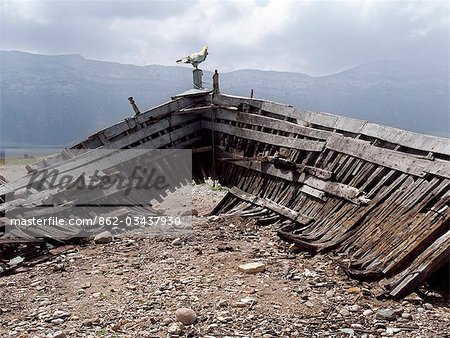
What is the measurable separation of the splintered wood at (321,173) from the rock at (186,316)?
8.89 feet

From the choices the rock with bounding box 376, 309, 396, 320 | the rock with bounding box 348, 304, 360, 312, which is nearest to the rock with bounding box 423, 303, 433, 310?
the rock with bounding box 376, 309, 396, 320

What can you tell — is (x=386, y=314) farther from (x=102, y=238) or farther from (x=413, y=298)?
(x=102, y=238)

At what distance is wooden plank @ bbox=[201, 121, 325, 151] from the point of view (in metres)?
10.6

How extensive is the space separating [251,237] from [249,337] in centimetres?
445

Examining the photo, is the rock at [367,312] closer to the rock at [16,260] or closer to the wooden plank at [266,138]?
the wooden plank at [266,138]

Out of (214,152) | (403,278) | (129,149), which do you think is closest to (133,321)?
(403,278)

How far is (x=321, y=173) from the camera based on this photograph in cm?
1003

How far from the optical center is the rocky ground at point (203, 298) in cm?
583

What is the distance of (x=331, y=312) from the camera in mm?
6180

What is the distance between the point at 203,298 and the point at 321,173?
447 cm

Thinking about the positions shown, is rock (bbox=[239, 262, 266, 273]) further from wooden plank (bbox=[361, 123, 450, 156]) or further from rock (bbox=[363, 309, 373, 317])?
wooden plank (bbox=[361, 123, 450, 156])

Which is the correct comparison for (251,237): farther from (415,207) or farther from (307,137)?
(415,207)
